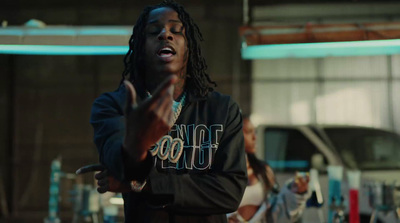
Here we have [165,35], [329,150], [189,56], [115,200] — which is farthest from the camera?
[329,150]

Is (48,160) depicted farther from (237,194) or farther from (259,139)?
(237,194)

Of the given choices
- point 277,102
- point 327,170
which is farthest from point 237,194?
point 277,102

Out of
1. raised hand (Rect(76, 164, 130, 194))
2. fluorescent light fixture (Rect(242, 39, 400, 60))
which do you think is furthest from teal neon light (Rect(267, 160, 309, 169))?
raised hand (Rect(76, 164, 130, 194))

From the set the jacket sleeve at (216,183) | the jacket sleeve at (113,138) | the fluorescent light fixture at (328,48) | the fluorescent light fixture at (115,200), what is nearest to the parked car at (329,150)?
the fluorescent light fixture at (328,48)

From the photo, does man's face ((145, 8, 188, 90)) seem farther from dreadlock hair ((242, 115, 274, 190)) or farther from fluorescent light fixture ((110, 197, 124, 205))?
fluorescent light fixture ((110, 197, 124, 205))

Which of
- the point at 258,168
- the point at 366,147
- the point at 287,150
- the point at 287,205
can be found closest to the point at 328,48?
the point at 258,168

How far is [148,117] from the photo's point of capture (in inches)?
47.8

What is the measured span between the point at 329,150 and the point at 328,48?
6.52ft

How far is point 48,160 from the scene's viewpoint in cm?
751

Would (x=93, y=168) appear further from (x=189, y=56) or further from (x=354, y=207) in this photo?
(x=354, y=207)

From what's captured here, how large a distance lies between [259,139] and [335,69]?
1.19 m

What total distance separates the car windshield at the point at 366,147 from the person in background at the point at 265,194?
2.04 metres

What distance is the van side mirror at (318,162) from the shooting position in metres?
6.76

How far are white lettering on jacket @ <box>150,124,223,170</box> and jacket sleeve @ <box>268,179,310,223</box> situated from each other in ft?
10.8
